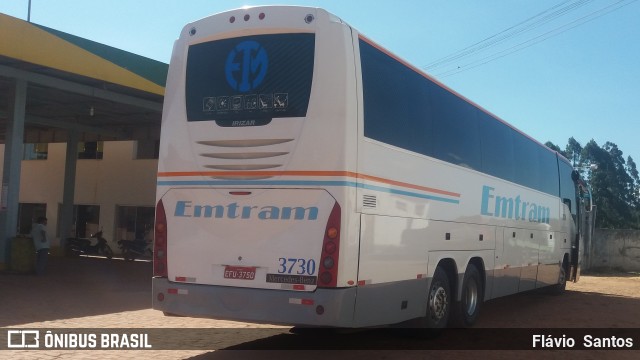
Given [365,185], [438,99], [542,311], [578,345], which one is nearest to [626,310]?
[542,311]

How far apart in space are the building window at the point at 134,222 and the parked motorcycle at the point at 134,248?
2.07m

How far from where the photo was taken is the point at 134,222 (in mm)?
27859

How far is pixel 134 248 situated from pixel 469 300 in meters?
17.8

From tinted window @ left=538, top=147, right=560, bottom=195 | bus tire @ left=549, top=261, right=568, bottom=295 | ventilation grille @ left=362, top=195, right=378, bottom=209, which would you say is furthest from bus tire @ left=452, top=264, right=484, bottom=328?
bus tire @ left=549, top=261, right=568, bottom=295

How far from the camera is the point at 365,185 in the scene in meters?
6.86

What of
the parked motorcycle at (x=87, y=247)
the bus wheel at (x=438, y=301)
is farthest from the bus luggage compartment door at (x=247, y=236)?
the parked motorcycle at (x=87, y=247)

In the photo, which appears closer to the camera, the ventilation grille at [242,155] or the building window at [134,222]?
the ventilation grille at [242,155]

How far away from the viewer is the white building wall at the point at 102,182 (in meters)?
27.4

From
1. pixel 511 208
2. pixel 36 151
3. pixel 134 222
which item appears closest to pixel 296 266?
pixel 511 208

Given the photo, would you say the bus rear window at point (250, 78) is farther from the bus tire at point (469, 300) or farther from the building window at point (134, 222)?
the building window at point (134, 222)

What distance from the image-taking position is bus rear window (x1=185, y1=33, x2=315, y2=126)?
22.8ft

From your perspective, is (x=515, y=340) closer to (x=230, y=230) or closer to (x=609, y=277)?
(x=230, y=230)

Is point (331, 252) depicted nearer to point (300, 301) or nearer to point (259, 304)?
point (300, 301)

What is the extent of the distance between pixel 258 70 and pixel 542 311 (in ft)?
29.4
